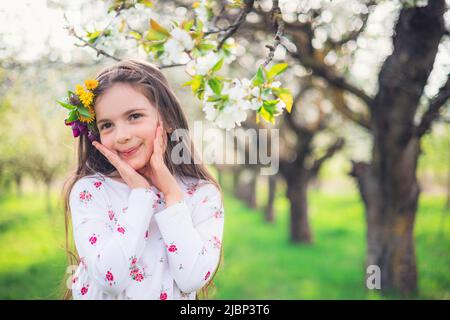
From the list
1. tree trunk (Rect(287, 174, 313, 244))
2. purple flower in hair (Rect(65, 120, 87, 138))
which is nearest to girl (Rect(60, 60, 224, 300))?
purple flower in hair (Rect(65, 120, 87, 138))

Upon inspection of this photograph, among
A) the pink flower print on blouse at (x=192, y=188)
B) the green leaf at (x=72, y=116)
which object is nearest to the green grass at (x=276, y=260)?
the pink flower print on blouse at (x=192, y=188)

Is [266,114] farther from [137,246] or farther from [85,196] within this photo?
[85,196]

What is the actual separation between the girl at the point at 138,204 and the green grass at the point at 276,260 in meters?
1.46

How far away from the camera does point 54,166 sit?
46.2 ft

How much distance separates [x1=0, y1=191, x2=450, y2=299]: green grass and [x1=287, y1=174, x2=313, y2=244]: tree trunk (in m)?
0.32

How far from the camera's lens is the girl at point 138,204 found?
195 cm

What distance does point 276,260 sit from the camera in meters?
9.20

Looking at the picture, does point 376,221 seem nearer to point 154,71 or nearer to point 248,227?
point 154,71

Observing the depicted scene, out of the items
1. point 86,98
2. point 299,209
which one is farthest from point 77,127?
point 299,209

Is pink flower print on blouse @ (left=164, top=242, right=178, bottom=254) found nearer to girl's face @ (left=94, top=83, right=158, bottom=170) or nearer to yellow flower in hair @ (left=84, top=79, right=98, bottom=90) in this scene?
girl's face @ (left=94, top=83, right=158, bottom=170)

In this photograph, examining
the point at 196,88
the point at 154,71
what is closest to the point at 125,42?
the point at 154,71

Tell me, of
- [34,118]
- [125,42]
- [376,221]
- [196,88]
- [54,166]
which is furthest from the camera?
[54,166]

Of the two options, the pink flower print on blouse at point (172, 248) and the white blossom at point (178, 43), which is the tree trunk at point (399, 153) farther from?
the pink flower print on blouse at point (172, 248)
